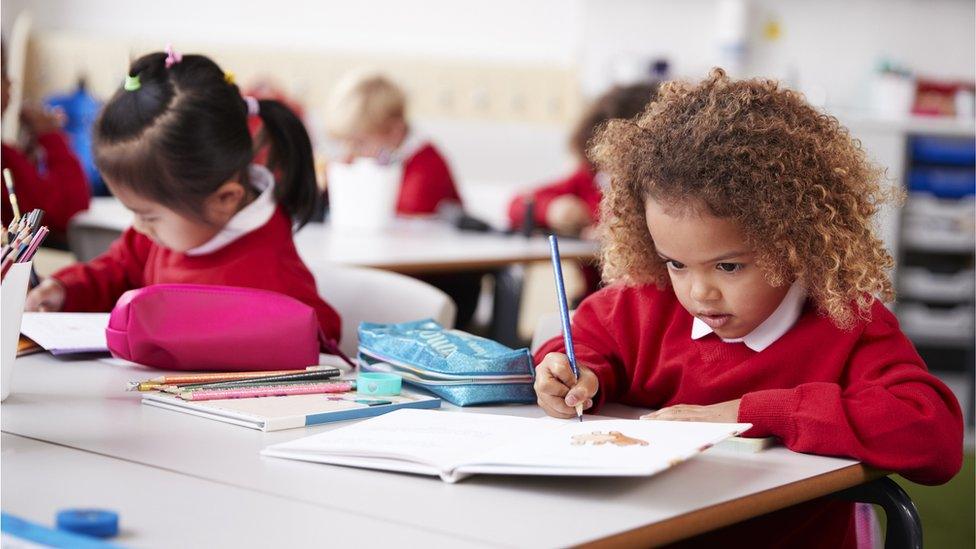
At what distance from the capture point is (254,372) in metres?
1.36

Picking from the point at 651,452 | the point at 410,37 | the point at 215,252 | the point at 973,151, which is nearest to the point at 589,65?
the point at 410,37

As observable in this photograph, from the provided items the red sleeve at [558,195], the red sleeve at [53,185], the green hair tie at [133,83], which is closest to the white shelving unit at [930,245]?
the red sleeve at [558,195]

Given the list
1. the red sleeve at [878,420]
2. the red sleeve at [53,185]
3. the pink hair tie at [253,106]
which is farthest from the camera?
the red sleeve at [53,185]

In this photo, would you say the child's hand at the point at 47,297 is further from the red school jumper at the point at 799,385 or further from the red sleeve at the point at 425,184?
the red sleeve at the point at 425,184

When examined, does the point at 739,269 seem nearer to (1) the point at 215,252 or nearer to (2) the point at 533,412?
(2) the point at 533,412

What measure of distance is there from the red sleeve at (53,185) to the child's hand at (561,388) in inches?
77.1

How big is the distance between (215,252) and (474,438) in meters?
0.89

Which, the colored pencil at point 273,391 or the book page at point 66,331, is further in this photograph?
the book page at point 66,331

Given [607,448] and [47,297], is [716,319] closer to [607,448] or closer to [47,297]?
[607,448]

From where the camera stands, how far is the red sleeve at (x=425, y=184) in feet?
12.3

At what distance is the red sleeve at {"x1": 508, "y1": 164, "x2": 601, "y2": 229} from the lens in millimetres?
3289

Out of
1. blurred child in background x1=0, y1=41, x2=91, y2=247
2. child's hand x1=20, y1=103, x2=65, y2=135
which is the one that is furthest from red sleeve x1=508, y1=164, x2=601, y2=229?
child's hand x1=20, y1=103, x2=65, y2=135

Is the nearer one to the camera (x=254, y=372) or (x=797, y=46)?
(x=254, y=372)

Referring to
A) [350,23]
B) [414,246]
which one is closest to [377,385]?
[414,246]
